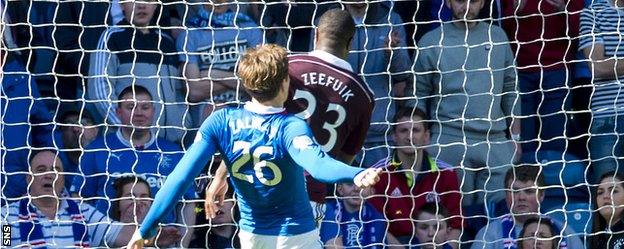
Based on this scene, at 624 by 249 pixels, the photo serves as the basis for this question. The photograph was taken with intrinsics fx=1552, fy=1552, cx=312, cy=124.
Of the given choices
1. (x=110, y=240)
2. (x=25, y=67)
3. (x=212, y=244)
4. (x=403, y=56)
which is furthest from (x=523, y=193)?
(x=25, y=67)

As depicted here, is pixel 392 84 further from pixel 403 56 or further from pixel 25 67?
pixel 25 67

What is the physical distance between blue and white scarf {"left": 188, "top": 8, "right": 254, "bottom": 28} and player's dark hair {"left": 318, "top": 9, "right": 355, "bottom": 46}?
6.58 feet

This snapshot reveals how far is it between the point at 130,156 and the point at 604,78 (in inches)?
107

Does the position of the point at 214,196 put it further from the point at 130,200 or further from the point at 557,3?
the point at 557,3

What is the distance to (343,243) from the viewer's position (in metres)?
8.33

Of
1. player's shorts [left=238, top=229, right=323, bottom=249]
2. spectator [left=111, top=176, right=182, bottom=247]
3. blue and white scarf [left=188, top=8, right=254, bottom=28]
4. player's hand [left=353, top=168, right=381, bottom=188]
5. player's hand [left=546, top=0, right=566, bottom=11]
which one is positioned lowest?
spectator [left=111, top=176, right=182, bottom=247]

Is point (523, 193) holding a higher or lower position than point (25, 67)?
lower

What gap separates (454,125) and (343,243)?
39.6 inches

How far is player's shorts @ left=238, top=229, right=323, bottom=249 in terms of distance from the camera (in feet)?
19.1

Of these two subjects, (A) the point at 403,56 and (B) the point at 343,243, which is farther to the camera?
(A) the point at 403,56

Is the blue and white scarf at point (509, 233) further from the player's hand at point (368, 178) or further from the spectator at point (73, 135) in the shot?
the player's hand at point (368, 178)

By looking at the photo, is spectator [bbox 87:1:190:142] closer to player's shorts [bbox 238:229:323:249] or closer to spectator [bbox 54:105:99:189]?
spectator [bbox 54:105:99:189]

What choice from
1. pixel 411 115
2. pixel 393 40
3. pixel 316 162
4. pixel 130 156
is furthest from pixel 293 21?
pixel 316 162

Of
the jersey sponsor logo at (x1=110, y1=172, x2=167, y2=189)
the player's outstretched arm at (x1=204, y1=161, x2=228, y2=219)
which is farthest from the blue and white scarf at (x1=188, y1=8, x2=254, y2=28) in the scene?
the player's outstretched arm at (x1=204, y1=161, x2=228, y2=219)
